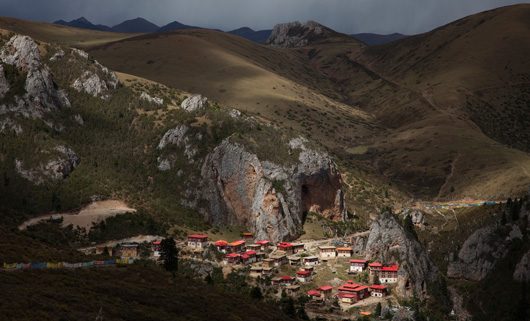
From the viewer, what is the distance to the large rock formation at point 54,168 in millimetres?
140000

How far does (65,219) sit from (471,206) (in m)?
104

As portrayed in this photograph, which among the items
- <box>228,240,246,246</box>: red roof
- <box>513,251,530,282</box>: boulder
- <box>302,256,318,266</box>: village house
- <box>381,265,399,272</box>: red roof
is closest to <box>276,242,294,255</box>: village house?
<box>302,256,318,266</box>: village house

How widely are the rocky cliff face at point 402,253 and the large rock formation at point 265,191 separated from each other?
2009 centimetres

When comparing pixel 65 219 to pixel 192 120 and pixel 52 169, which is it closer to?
pixel 52 169

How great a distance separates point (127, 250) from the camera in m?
123

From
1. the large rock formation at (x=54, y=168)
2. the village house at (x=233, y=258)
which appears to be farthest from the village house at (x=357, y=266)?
the large rock formation at (x=54, y=168)

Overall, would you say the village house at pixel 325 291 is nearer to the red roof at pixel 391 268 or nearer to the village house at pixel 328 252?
the red roof at pixel 391 268

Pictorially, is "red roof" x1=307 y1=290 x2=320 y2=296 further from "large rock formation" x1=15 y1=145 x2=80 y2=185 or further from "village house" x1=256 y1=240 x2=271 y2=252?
"large rock formation" x1=15 y1=145 x2=80 y2=185

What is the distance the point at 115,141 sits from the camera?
532 feet

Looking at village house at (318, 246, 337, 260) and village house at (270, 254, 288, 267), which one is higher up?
village house at (318, 246, 337, 260)

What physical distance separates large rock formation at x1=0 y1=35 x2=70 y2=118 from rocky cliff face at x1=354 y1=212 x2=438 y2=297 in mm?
79473

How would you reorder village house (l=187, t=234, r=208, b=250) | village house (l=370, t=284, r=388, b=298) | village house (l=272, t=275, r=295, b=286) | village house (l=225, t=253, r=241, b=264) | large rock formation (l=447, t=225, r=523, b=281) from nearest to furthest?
1. village house (l=370, t=284, r=388, b=298)
2. village house (l=272, t=275, r=295, b=286)
3. village house (l=225, t=253, r=241, b=264)
4. village house (l=187, t=234, r=208, b=250)
5. large rock formation (l=447, t=225, r=523, b=281)

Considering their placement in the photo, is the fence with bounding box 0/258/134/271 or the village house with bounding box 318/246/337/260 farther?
the village house with bounding box 318/246/337/260

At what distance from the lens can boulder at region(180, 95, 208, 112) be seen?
559ft
